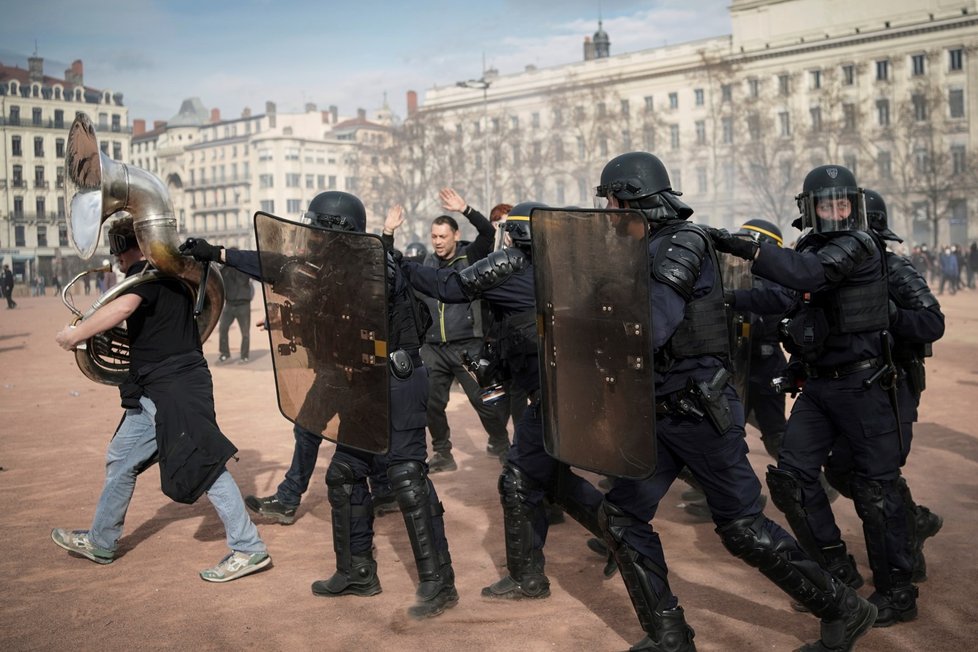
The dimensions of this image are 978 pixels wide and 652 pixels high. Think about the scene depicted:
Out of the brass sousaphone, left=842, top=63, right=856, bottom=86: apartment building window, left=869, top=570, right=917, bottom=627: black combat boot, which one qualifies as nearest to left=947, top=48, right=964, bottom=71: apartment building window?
left=842, top=63, right=856, bottom=86: apartment building window

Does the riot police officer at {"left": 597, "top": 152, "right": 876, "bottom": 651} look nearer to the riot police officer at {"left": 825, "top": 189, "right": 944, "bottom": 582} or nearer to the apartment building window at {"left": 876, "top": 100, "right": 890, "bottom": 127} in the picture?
the riot police officer at {"left": 825, "top": 189, "right": 944, "bottom": 582}

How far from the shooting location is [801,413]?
4.75m

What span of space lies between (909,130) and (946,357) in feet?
130

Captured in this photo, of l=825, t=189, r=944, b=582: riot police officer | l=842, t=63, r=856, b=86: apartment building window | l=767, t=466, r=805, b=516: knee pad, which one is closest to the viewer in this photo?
l=767, t=466, r=805, b=516: knee pad

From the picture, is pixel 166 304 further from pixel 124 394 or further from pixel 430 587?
pixel 430 587

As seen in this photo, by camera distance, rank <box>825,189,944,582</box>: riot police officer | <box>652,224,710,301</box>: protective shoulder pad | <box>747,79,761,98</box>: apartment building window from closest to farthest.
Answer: <box>652,224,710,301</box>: protective shoulder pad → <box>825,189,944,582</box>: riot police officer → <box>747,79,761,98</box>: apartment building window

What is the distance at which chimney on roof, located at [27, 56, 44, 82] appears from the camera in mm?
84688

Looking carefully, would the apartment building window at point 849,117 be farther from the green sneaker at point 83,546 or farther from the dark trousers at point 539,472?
the green sneaker at point 83,546

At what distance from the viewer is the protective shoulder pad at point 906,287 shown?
4.79 meters

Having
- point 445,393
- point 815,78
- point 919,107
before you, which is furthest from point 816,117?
point 445,393

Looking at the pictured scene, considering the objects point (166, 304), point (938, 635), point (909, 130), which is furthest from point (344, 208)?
point (909, 130)

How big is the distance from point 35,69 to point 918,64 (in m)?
67.0

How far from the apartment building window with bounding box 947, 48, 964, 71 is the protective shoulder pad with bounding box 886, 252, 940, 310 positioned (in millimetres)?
58690

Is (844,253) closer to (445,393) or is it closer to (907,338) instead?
Result: (907,338)
